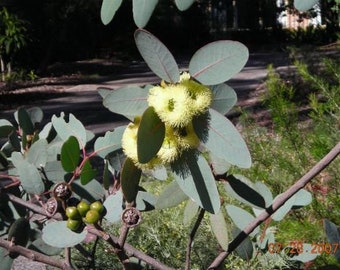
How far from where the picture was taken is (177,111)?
107 centimetres

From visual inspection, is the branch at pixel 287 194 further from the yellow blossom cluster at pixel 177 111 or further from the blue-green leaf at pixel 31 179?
the blue-green leaf at pixel 31 179

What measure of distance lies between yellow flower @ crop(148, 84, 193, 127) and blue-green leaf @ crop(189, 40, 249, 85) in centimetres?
5

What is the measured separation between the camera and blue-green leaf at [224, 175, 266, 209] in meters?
1.31

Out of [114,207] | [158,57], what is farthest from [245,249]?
[158,57]

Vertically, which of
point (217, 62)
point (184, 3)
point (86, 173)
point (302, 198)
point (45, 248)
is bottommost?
point (45, 248)

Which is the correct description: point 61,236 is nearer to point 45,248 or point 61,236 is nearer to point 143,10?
point 45,248

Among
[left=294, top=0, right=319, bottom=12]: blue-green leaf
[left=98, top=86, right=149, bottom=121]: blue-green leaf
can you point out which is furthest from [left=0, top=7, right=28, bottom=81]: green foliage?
[left=294, top=0, right=319, bottom=12]: blue-green leaf

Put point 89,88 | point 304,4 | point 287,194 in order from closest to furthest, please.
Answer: point 304,4 → point 287,194 → point 89,88

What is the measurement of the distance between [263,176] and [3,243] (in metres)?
2.25

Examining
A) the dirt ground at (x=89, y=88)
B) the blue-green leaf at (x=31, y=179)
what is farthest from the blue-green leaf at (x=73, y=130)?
the dirt ground at (x=89, y=88)

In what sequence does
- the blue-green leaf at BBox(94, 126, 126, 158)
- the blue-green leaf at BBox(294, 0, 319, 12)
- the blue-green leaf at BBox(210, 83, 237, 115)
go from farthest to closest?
the blue-green leaf at BBox(94, 126, 126, 158)
the blue-green leaf at BBox(210, 83, 237, 115)
the blue-green leaf at BBox(294, 0, 319, 12)

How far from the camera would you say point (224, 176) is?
1.33 m

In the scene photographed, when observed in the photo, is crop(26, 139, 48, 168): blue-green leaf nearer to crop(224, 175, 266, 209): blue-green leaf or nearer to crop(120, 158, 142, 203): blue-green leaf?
crop(120, 158, 142, 203): blue-green leaf

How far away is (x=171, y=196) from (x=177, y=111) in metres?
0.30
